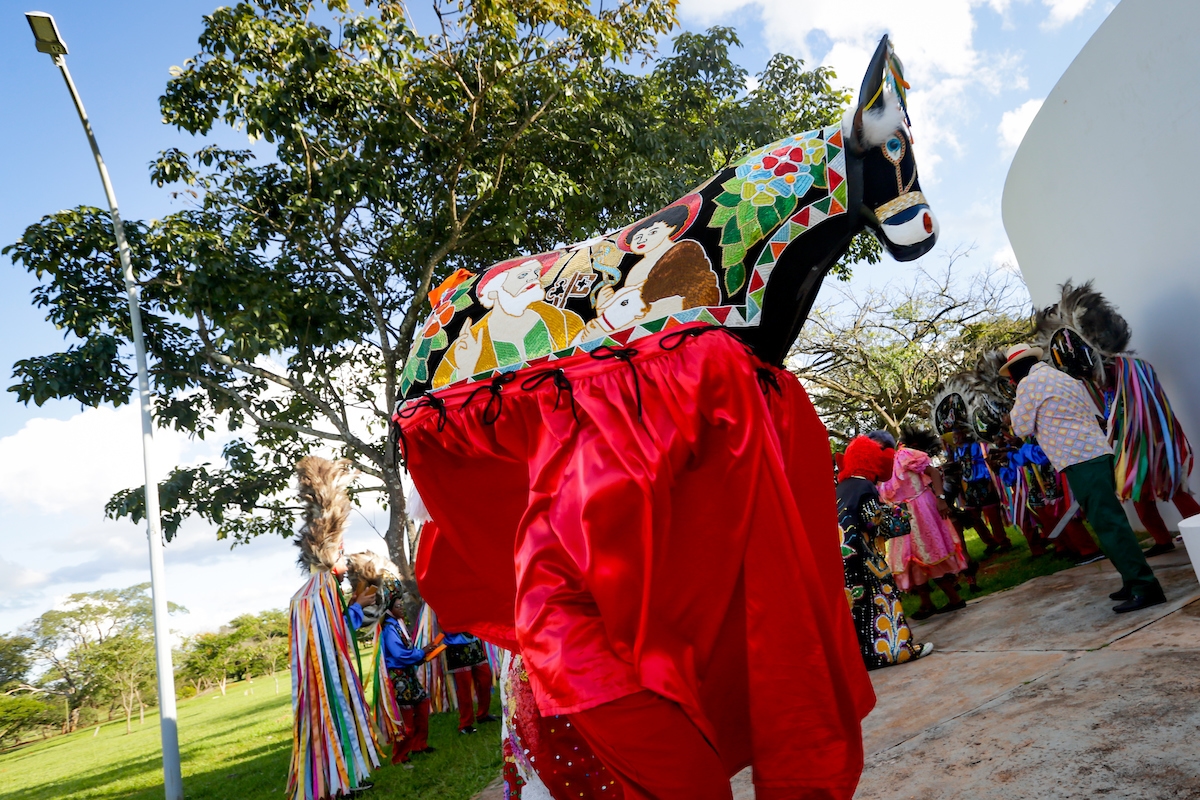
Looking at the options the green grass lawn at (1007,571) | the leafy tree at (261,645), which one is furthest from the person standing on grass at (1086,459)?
the leafy tree at (261,645)

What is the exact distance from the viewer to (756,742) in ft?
3.48

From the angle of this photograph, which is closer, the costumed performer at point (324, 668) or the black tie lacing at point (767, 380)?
the black tie lacing at point (767, 380)

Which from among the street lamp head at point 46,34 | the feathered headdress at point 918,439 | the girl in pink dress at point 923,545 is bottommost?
the girl in pink dress at point 923,545

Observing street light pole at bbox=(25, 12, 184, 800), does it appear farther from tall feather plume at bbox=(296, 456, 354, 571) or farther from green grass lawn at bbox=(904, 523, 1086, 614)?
green grass lawn at bbox=(904, 523, 1086, 614)

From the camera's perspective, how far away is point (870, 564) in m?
4.92

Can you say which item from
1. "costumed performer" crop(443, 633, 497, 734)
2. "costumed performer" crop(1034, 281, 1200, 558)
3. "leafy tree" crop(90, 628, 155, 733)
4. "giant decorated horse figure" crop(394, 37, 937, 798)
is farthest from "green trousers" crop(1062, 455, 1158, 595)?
"leafy tree" crop(90, 628, 155, 733)

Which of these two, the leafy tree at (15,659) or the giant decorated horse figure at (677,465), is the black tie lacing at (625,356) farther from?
the leafy tree at (15,659)

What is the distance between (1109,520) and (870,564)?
55.7 inches

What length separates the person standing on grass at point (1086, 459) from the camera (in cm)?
394

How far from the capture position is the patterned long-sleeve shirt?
413cm

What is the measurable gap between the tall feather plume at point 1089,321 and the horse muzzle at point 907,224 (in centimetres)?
506

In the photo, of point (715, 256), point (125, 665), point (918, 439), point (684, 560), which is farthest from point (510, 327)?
point (125, 665)

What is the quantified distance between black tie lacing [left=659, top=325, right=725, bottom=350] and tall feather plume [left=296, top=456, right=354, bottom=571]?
183 inches

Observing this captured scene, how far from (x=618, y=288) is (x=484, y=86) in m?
7.32
